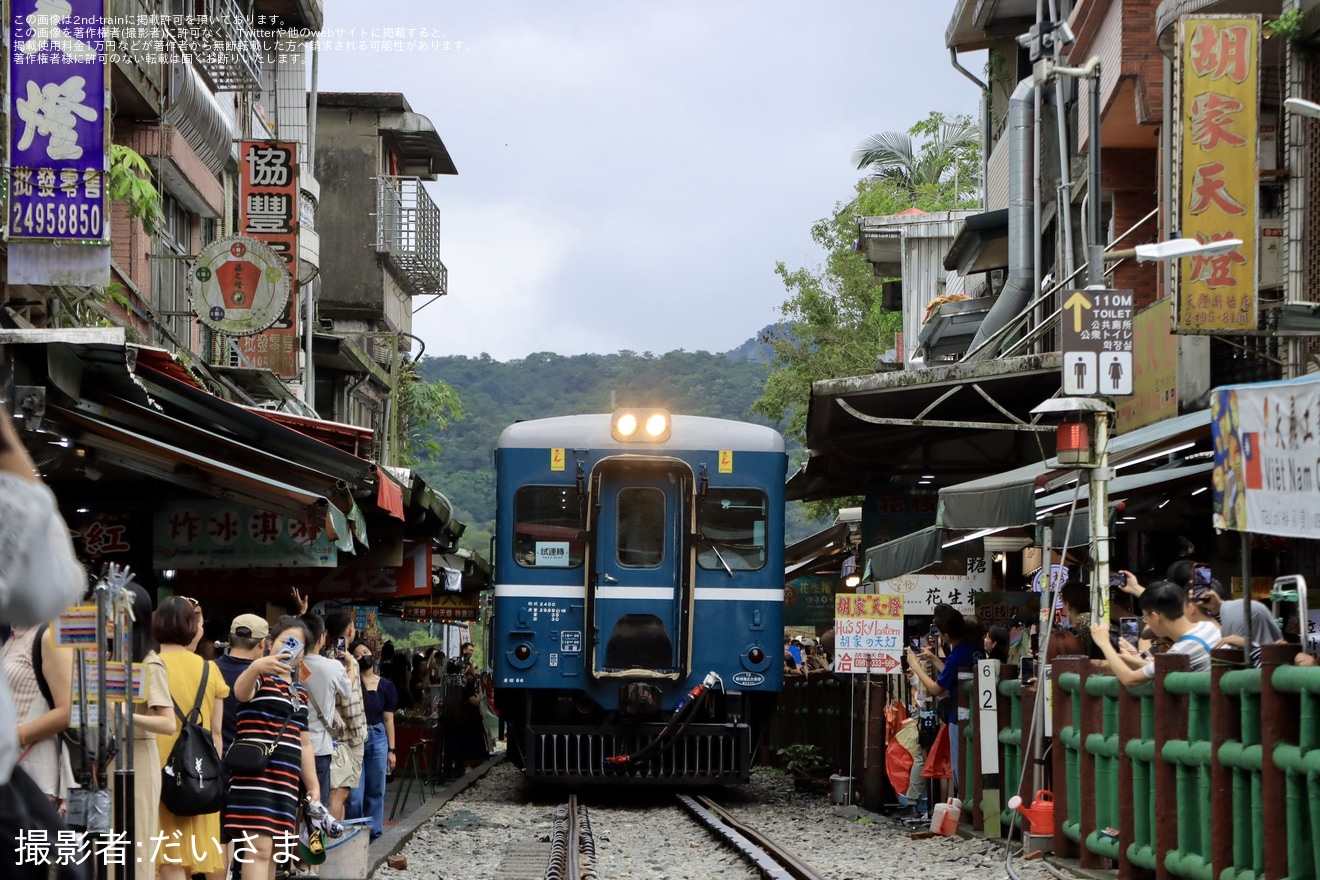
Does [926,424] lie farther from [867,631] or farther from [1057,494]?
[1057,494]

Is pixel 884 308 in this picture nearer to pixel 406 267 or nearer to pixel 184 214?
pixel 406 267

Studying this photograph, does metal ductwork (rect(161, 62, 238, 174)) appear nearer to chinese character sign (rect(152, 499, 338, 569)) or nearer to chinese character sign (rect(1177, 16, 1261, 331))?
chinese character sign (rect(152, 499, 338, 569))

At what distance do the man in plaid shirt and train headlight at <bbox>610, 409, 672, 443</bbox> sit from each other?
441 centimetres

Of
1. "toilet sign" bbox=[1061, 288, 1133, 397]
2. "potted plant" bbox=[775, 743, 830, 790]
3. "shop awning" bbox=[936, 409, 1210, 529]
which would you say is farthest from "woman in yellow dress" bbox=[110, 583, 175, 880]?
"potted plant" bbox=[775, 743, 830, 790]

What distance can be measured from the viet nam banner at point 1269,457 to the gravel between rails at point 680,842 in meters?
2.88

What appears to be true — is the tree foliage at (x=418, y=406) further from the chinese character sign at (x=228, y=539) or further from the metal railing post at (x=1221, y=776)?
the metal railing post at (x=1221, y=776)

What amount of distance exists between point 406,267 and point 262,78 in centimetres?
1136

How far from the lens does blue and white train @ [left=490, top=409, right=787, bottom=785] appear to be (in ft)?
49.3

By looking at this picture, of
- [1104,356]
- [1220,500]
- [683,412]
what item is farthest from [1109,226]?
[1220,500]

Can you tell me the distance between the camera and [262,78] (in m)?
25.9

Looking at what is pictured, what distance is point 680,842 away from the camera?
13.1 m

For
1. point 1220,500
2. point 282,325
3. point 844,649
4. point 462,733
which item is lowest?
A: point 462,733

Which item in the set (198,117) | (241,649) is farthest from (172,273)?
(241,649)

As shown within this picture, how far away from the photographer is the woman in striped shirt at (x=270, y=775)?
7.75 m
